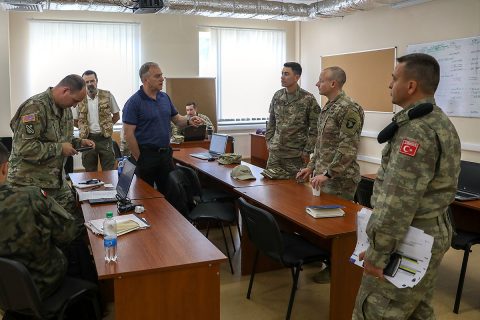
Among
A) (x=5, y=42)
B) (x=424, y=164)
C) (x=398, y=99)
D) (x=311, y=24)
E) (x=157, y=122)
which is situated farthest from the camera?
(x=311, y=24)

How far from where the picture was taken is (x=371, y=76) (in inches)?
255

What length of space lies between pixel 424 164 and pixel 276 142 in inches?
108

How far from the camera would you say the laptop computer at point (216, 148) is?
500cm

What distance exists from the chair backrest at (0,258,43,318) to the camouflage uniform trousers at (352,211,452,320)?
4.46 ft

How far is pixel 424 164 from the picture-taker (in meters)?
1.64

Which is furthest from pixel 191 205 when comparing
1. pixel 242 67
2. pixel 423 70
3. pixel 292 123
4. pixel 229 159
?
pixel 242 67

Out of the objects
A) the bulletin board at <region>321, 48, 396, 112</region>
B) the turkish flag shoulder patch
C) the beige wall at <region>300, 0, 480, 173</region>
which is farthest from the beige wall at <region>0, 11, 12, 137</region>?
the turkish flag shoulder patch

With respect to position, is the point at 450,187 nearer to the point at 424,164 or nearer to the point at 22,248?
the point at 424,164

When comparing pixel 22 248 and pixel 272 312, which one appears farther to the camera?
pixel 272 312

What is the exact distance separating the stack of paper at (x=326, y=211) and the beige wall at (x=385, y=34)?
3021 mm

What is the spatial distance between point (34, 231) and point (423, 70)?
1.74 meters

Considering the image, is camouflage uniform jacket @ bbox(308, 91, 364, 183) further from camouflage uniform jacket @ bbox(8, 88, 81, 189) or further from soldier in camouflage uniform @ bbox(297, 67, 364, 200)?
camouflage uniform jacket @ bbox(8, 88, 81, 189)

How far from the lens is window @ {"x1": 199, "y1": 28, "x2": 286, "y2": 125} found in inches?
313

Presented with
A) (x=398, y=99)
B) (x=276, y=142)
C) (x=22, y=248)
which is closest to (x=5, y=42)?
(x=276, y=142)
